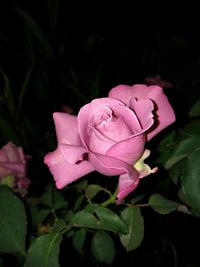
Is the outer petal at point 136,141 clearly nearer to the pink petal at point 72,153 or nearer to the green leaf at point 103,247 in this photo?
the pink petal at point 72,153

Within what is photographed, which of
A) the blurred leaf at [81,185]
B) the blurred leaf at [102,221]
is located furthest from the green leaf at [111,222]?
the blurred leaf at [81,185]

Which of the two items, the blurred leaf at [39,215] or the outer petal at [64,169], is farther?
the blurred leaf at [39,215]

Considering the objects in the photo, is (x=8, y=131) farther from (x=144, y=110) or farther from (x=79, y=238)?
(x=144, y=110)

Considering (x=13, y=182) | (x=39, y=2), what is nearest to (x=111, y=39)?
(x=39, y=2)

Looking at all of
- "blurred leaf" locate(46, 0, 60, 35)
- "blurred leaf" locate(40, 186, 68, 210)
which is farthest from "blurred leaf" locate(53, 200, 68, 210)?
"blurred leaf" locate(46, 0, 60, 35)

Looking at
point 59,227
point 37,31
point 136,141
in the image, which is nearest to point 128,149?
point 136,141

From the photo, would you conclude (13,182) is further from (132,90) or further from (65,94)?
(65,94)
